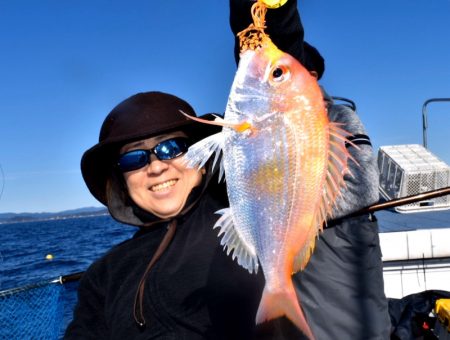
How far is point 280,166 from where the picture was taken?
145 cm

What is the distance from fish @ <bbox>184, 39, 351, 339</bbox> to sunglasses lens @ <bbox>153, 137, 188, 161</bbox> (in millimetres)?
1008

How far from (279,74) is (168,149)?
1.15 m

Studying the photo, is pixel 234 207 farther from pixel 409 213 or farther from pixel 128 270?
pixel 409 213

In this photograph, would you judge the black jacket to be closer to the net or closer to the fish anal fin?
the fish anal fin

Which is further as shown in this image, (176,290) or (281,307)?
(176,290)

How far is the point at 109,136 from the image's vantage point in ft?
8.55

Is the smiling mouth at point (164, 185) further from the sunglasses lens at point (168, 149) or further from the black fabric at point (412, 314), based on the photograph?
the black fabric at point (412, 314)

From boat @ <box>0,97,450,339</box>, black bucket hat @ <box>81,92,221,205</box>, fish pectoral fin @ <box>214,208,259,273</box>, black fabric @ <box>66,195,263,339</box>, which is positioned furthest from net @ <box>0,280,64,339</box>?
fish pectoral fin @ <box>214,208,259,273</box>

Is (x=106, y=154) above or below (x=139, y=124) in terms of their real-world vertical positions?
below

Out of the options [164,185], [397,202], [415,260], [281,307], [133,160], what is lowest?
[415,260]

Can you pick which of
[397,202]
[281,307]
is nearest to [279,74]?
[281,307]

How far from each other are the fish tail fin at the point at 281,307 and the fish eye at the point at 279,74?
2.43 feet

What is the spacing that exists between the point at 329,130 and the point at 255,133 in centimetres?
25

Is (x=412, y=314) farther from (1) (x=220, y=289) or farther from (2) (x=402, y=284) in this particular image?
(1) (x=220, y=289)
